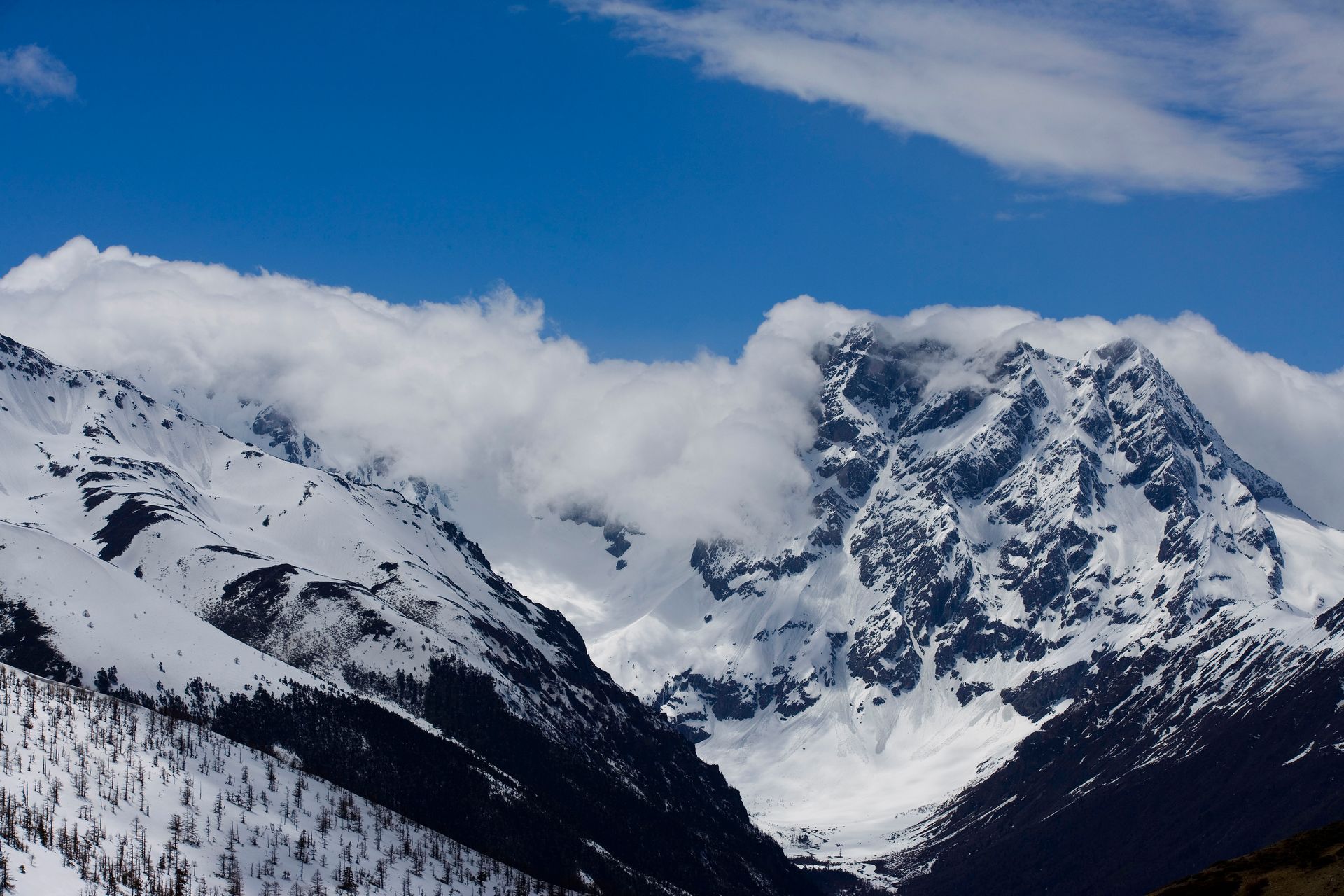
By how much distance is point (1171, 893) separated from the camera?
639ft

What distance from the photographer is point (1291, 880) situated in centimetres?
18912

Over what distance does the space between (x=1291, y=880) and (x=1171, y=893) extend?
14.2 meters
